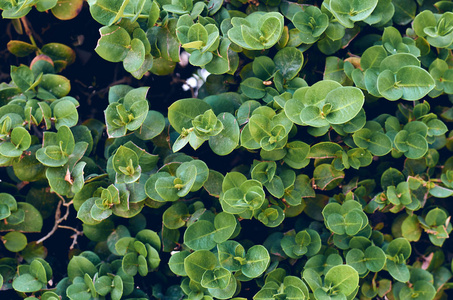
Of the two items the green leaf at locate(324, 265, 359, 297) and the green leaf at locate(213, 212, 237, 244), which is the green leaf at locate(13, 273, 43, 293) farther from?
the green leaf at locate(324, 265, 359, 297)

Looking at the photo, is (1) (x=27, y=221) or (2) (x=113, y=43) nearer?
(2) (x=113, y=43)

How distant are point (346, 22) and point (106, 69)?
0.72 m

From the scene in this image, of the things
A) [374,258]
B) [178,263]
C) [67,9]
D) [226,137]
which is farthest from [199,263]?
[67,9]

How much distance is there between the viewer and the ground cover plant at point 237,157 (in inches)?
38.2

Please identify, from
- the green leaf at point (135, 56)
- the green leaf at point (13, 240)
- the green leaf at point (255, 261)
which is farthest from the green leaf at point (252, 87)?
the green leaf at point (13, 240)

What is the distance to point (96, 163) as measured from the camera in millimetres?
1138

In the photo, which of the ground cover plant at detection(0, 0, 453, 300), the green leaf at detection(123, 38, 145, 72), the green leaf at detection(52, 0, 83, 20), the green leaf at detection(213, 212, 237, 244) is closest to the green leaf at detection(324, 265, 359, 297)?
the ground cover plant at detection(0, 0, 453, 300)

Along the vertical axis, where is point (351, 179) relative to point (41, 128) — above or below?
below

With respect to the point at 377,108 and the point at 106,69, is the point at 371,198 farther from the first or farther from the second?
the point at 106,69

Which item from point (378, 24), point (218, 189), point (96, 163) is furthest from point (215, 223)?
point (378, 24)

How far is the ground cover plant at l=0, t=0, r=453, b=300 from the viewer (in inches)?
38.2

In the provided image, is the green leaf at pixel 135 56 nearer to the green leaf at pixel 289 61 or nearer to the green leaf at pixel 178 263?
the green leaf at pixel 289 61

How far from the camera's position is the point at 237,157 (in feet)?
3.77

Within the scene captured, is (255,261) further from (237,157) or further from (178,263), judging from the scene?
(237,157)
